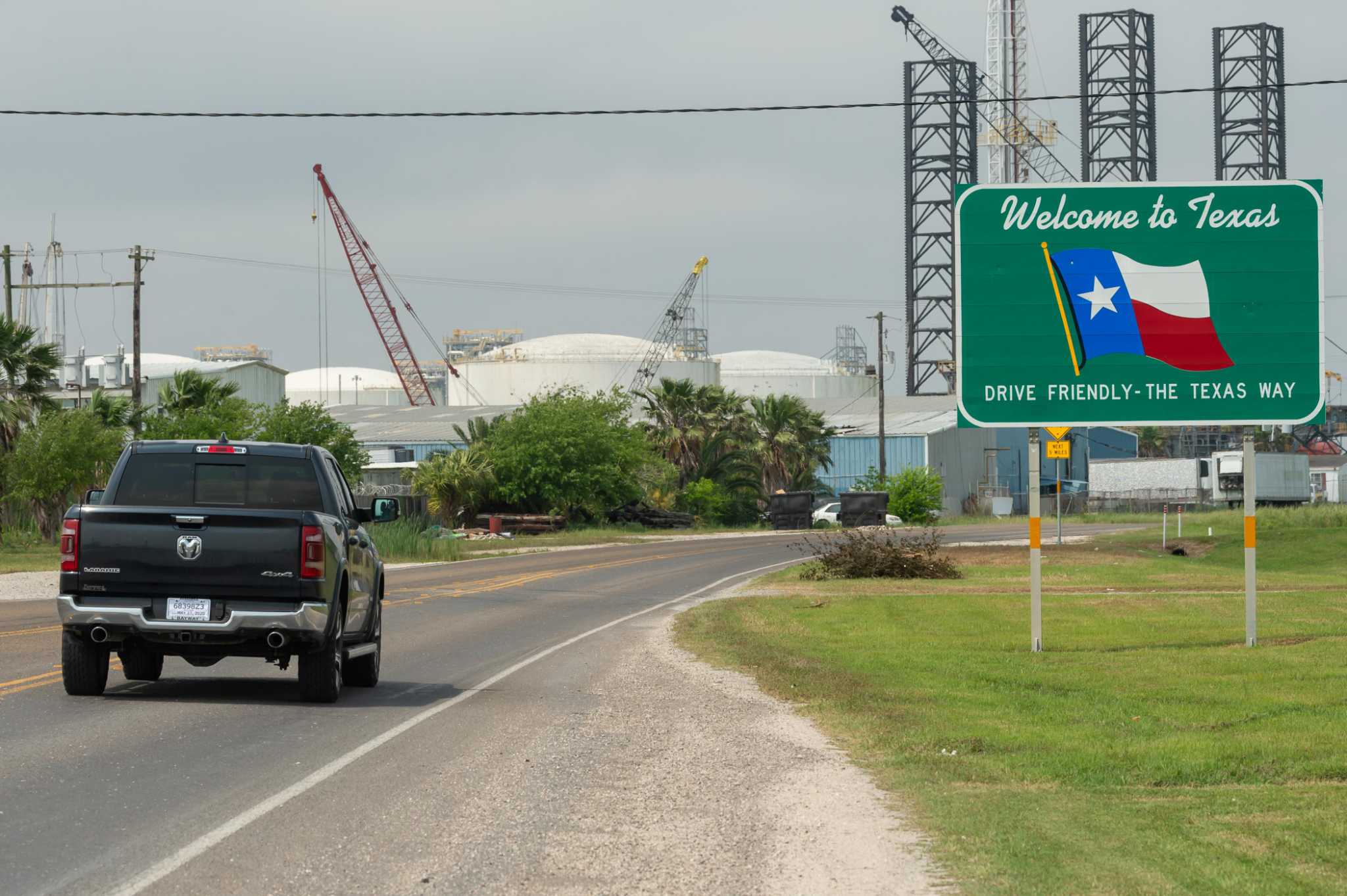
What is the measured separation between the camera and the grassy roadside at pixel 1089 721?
294 inches

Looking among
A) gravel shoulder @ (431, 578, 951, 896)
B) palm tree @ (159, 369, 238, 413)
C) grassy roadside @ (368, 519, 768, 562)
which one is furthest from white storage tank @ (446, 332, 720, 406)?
gravel shoulder @ (431, 578, 951, 896)

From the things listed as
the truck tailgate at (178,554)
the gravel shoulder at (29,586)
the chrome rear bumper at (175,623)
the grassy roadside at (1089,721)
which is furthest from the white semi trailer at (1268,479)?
the truck tailgate at (178,554)

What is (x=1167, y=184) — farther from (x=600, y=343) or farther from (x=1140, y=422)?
(x=600, y=343)

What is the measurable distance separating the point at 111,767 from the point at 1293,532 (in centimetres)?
4312

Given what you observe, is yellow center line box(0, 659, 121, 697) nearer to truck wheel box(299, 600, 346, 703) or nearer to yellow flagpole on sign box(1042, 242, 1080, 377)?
truck wheel box(299, 600, 346, 703)

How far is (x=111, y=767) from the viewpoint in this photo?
9.88 m

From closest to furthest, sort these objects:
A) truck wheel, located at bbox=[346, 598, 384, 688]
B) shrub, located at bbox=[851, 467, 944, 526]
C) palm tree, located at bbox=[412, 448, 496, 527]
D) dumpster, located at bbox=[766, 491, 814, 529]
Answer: truck wheel, located at bbox=[346, 598, 384, 688] < palm tree, located at bbox=[412, 448, 496, 527] < shrub, located at bbox=[851, 467, 944, 526] < dumpster, located at bbox=[766, 491, 814, 529]

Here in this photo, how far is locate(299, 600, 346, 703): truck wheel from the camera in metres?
13.2

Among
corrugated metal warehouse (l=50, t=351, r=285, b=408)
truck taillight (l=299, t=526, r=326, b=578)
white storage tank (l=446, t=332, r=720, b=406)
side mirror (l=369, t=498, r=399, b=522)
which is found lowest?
truck taillight (l=299, t=526, r=326, b=578)

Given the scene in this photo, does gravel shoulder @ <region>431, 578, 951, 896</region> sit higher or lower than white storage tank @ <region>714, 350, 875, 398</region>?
lower

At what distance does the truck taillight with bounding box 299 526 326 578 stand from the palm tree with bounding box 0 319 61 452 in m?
38.2

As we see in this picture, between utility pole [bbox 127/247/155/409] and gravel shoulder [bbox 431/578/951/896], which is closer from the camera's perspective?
gravel shoulder [bbox 431/578/951/896]

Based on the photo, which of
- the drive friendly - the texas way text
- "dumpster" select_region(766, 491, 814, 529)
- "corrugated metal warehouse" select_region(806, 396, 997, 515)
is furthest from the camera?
"corrugated metal warehouse" select_region(806, 396, 997, 515)

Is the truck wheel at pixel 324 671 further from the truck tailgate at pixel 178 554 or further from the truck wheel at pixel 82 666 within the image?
the truck wheel at pixel 82 666
